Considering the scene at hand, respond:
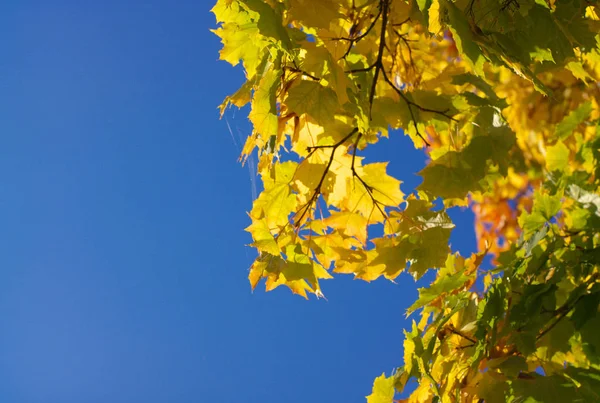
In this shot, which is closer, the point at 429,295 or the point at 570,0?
the point at 570,0

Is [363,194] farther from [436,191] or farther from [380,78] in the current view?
[380,78]

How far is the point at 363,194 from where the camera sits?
4.50ft

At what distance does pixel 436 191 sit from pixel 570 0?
48 centimetres

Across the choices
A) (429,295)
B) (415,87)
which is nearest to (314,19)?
(415,87)

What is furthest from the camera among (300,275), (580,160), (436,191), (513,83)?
(513,83)

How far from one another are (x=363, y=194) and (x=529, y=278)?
44 cm

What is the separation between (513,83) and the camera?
4.34 m

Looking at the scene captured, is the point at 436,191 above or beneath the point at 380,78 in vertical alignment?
beneath

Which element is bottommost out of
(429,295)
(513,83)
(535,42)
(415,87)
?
(429,295)

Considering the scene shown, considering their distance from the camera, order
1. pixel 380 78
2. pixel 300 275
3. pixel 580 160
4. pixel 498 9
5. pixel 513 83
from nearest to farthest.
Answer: pixel 498 9
pixel 300 275
pixel 380 78
pixel 580 160
pixel 513 83

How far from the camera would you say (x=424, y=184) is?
135 centimetres

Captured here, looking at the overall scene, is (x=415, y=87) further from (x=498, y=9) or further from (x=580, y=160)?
(x=580, y=160)

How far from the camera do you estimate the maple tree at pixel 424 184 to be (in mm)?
1089

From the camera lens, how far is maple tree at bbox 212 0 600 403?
1.09 meters
